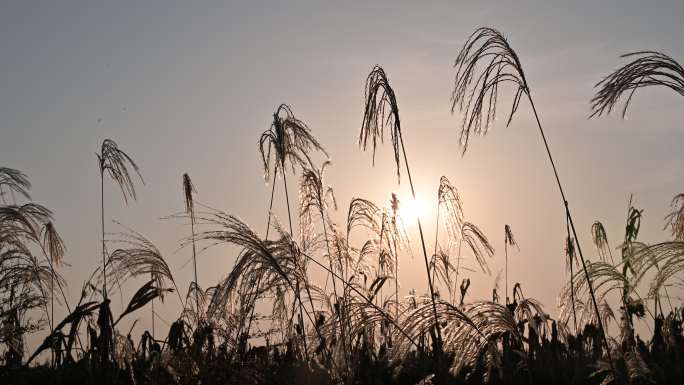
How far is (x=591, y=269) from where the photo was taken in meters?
4.62

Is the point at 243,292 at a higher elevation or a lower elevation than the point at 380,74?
lower

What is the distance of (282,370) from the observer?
594 centimetres

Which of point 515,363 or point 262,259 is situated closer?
point 262,259

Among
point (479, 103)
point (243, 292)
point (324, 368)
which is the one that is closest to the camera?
point (479, 103)

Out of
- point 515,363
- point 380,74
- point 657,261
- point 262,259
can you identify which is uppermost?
point 380,74

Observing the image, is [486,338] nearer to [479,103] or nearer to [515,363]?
[479,103]

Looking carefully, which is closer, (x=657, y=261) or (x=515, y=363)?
(x=657, y=261)

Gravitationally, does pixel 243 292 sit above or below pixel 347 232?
below

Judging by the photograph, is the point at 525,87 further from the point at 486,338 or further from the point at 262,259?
the point at 262,259

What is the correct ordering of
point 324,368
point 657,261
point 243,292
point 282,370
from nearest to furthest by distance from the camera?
point 657,261
point 243,292
point 324,368
point 282,370

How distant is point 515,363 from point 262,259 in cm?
323

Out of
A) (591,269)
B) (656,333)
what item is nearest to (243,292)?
(591,269)

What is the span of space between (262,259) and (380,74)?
4.86 ft

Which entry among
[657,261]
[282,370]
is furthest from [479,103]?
[282,370]
